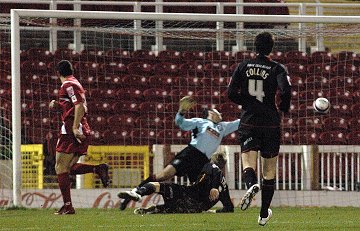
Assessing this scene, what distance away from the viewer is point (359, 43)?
22.4 m

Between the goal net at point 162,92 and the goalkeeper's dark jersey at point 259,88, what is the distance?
6.44 m

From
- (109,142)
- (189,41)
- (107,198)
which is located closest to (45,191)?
(107,198)

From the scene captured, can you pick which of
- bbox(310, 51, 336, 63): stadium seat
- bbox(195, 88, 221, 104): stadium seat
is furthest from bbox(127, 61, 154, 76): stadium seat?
bbox(310, 51, 336, 63): stadium seat

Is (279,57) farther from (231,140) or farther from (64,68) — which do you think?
(64,68)

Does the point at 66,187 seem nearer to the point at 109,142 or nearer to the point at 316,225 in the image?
the point at 316,225

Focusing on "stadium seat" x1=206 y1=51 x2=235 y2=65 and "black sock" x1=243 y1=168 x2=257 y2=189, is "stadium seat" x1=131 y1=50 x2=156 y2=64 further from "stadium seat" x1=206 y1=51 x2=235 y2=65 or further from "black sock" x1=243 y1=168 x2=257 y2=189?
"black sock" x1=243 y1=168 x2=257 y2=189

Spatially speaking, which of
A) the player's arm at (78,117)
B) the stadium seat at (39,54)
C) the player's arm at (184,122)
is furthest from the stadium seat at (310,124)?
the player's arm at (78,117)

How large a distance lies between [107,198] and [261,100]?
7.37 meters

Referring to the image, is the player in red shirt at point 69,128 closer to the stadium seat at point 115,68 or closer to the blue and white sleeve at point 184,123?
the blue and white sleeve at point 184,123

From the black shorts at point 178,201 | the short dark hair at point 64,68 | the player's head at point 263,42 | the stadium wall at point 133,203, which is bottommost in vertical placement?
the stadium wall at point 133,203

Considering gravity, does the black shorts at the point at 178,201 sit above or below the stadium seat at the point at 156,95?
below

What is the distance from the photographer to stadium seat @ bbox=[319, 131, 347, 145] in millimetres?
21025

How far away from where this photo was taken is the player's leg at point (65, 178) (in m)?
14.4

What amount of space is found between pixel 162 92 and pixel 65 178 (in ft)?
22.6
